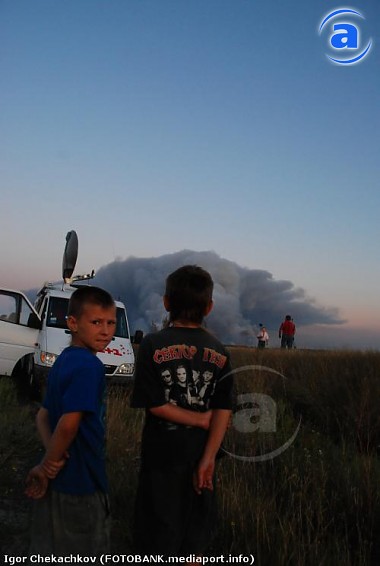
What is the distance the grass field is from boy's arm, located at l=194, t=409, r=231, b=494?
1.20 m

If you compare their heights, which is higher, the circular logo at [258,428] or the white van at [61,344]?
the white van at [61,344]

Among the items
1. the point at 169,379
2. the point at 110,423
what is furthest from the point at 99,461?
the point at 110,423

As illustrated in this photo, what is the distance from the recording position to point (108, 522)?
7.43 ft

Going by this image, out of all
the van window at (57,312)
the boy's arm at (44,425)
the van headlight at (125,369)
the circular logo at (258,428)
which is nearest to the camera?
the boy's arm at (44,425)

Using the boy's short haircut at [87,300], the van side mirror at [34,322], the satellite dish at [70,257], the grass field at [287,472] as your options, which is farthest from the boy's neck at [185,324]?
the satellite dish at [70,257]

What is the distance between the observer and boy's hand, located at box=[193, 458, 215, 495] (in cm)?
237

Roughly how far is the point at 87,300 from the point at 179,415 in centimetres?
64

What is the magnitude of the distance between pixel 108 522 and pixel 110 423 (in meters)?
3.95

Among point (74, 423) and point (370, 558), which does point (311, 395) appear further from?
point (74, 423)

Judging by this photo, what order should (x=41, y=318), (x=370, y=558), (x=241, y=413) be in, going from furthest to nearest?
(x=41, y=318) → (x=241, y=413) → (x=370, y=558)

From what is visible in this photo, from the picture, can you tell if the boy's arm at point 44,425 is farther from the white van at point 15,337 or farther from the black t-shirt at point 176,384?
the white van at point 15,337

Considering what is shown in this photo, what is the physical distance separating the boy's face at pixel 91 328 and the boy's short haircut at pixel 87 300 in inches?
0.6

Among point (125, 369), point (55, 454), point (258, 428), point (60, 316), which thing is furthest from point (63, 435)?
point (60, 316)

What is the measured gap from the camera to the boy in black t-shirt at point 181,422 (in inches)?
93.9
